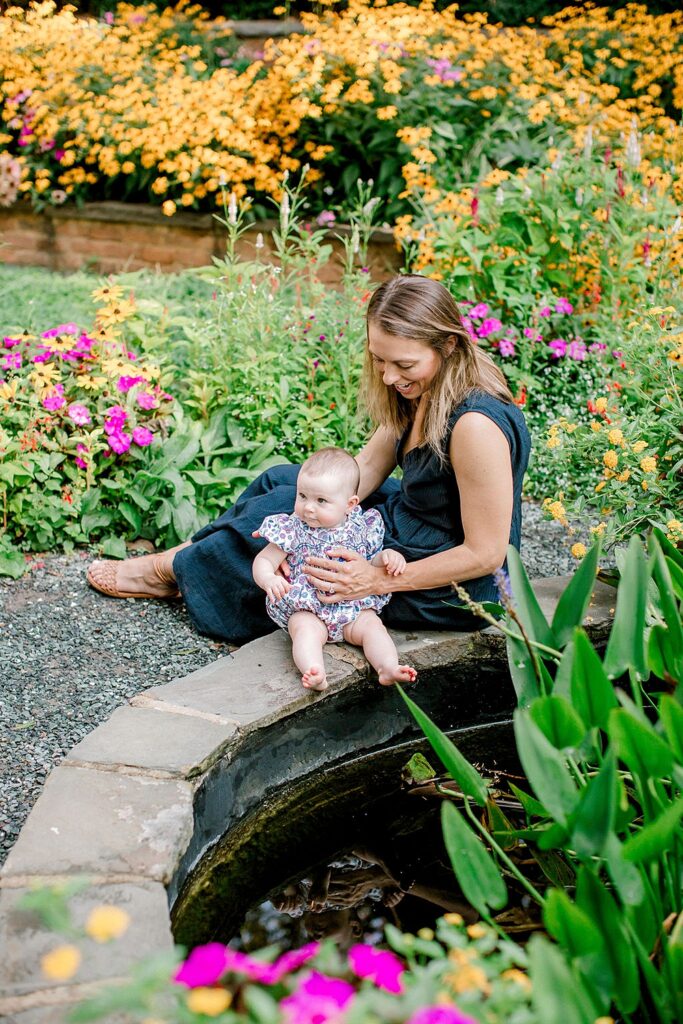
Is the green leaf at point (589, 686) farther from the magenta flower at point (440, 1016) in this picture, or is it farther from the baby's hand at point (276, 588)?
the baby's hand at point (276, 588)

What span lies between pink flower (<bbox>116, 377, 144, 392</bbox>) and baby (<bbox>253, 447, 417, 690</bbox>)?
109 cm

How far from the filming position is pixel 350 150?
20.8 ft

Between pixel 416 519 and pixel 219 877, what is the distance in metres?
1.06

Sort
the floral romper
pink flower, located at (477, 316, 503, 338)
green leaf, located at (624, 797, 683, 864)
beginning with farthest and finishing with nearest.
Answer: pink flower, located at (477, 316, 503, 338)
the floral romper
green leaf, located at (624, 797, 683, 864)

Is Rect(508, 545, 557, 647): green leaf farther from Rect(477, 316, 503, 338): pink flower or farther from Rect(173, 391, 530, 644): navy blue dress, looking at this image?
Rect(477, 316, 503, 338): pink flower

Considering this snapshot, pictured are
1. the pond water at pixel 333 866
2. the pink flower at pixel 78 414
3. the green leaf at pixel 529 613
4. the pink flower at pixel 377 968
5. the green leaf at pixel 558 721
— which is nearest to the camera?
the pink flower at pixel 377 968

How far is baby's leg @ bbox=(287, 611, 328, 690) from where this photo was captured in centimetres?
228

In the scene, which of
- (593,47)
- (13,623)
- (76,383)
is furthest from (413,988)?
(593,47)

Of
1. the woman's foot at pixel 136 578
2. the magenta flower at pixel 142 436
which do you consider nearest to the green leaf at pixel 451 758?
the woman's foot at pixel 136 578

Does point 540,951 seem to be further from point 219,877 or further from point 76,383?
point 76,383

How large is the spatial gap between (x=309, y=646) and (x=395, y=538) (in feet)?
1.55

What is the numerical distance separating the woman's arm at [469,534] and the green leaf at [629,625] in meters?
0.87

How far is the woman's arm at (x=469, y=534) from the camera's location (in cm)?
242

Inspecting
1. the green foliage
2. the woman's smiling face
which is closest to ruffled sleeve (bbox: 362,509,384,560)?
the woman's smiling face
